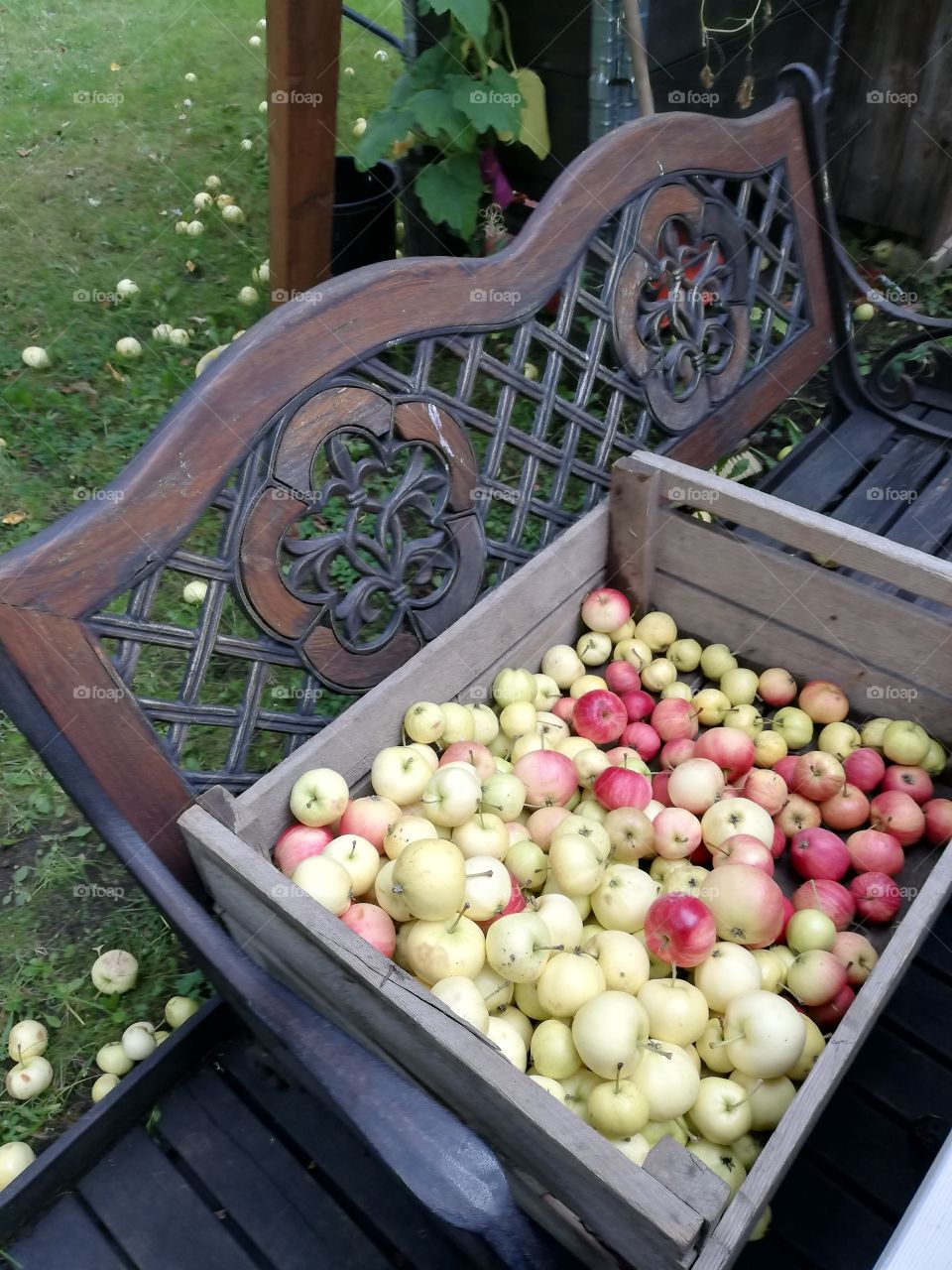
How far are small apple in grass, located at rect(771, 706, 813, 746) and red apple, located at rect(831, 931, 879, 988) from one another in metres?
0.46

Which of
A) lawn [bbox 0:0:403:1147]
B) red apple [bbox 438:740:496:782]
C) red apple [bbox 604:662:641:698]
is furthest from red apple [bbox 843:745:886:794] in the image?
lawn [bbox 0:0:403:1147]

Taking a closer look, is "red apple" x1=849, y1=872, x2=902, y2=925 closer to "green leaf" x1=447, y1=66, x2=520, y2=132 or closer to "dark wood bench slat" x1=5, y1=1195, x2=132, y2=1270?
"dark wood bench slat" x1=5, y1=1195, x2=132, y2=1270

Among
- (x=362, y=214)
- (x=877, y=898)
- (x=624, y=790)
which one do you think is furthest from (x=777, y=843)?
(x=362, y=214)

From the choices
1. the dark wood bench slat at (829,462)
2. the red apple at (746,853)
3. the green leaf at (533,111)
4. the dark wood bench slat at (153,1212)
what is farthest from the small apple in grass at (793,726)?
the green leaf at (533,111)

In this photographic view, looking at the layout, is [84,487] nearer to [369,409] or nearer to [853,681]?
[369,409]

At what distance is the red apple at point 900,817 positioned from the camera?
1.73 m

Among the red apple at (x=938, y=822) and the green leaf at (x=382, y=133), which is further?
the green leaf at (x=382, y=133)

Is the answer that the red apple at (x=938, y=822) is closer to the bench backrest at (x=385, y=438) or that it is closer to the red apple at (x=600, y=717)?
the red apple at (x=600, y=717)

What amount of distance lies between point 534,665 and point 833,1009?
908mm

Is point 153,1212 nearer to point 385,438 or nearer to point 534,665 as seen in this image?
point 534,665

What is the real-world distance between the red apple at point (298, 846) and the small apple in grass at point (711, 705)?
34.2 inches

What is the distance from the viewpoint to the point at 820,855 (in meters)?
1.70

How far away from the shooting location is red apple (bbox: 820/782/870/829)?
1788 mm

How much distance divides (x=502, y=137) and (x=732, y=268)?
4.33 ft
